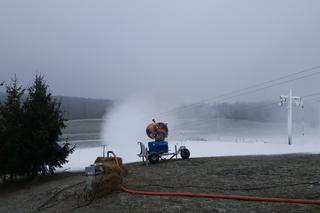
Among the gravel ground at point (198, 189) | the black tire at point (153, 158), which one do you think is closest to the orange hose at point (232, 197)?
the gravel ground at point (198, 189)

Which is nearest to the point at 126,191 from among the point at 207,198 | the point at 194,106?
the point at 207,198

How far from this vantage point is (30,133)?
17.3 meters

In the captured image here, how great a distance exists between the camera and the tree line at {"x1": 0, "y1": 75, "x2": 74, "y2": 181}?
16.6m

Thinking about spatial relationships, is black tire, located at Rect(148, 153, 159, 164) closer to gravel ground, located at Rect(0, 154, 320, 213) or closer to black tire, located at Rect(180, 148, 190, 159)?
black tire, located at Rect(180, 148, 190, 159)

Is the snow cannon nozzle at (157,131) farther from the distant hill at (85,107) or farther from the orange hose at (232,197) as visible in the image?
the distant hill at (85,107)

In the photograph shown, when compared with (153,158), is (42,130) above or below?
above

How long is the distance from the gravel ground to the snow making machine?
6.25 ft

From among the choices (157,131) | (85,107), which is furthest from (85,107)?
(157,131)

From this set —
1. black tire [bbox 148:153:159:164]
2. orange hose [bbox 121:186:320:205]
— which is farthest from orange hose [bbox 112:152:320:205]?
black tire [bbox 148:153:159:164]

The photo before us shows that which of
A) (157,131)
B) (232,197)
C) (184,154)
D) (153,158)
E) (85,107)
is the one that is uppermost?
(85,107)

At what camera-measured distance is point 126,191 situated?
1083 centimetres

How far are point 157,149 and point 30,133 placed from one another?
5413 mm

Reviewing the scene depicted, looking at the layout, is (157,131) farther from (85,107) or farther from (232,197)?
(85,107)

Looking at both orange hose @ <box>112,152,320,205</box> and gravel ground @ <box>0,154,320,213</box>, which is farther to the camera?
gravel ground @ <box>0,154,320,213</box>
